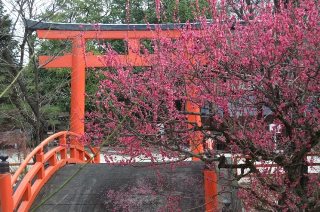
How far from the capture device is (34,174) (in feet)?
19.3

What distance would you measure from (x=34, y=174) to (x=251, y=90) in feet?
10.6

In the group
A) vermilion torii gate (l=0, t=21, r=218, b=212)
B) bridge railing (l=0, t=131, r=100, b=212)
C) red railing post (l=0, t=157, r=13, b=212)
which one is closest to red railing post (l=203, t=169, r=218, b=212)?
bridge railing (l=0, t=131, r=100, b=212)

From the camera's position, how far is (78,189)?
21.7 feet

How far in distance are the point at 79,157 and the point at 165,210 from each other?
12.3 feet

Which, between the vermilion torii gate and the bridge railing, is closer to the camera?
the bridge railing

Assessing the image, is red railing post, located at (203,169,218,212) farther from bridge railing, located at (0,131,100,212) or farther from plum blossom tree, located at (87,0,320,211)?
bridge railing, located at (0,131,100,212)

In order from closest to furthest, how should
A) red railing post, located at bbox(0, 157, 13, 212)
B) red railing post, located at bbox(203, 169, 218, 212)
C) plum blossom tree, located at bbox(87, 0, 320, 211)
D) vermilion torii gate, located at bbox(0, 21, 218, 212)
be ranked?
plum blossom tree, located at bbox(87, 0, 320, 211)
red railing post, located at bbox(0, 157, 13, 212)
red railing post, located at bbox(203, 169, 218, 212)
vermilion torii gate, located at bbox(0, 21, 218, 212)

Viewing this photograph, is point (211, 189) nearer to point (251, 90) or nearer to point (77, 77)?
point (251, 90)

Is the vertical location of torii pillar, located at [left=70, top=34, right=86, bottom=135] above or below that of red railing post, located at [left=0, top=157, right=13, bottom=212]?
above

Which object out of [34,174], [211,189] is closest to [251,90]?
[211,189]

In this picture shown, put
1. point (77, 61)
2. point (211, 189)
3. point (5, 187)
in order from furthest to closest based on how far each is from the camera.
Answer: point (77, 61) → point (211, 189) → point (5, 187)

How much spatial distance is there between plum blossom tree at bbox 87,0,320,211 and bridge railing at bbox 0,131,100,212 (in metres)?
1.03

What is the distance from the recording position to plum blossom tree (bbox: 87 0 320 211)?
3.99 metres

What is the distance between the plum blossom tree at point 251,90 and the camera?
3990 millimetres
